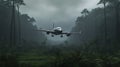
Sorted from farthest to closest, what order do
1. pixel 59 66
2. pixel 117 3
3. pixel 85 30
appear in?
pixel 85 30 → pixel 117 3 → pixel 59 66

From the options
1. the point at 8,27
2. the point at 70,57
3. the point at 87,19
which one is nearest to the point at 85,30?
the point at 87,19

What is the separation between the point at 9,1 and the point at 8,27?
18.5 meters

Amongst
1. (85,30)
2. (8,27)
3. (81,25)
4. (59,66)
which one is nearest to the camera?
(59,66)

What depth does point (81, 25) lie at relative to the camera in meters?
123

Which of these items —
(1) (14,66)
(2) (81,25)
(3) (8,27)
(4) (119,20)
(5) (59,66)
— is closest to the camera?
(1) (14,66)

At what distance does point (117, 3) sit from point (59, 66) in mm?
46506

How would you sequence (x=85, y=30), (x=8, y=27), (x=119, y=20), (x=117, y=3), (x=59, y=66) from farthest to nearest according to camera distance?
1. (x=85, y=30)
2. (x=8, y=27)
3. (x=119, y=20)
4. (x=117, y=3)
5. (x=59, y=66)

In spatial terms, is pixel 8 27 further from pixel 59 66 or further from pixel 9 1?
pixel 59 66

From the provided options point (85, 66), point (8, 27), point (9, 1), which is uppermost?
point (9, 1)

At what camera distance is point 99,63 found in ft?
69.6

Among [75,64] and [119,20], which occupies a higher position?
[119,20]

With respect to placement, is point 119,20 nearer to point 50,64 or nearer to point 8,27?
point 8,27

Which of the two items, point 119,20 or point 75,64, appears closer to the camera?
point 75,64

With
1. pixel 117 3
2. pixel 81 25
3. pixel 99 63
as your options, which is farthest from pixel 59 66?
pixel 81 25
